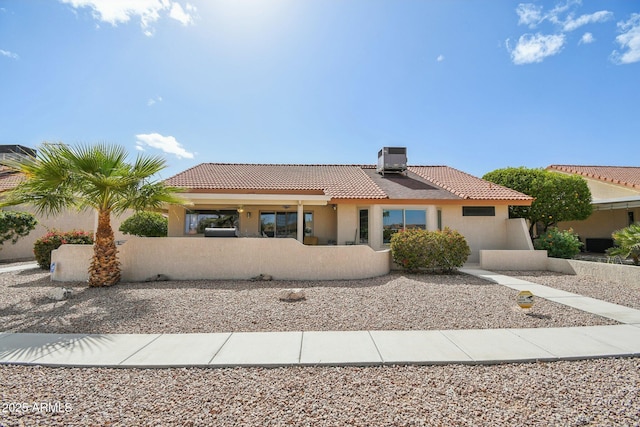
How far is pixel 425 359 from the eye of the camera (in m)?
4.41

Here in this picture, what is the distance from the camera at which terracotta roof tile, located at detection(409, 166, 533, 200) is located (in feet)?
51.9

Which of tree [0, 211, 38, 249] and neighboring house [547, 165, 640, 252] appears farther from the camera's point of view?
neighboring house [547, 165, 640, 252]

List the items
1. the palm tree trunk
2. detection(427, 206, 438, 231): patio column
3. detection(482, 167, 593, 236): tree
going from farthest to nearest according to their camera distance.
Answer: detection(482, 167, 593, 236): tree, detection(427, 206, 438, 231): patio column, the palm tree trunk

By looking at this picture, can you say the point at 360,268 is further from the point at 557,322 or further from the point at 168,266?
the point at 168,266

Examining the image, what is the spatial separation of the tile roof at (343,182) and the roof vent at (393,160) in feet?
2.73

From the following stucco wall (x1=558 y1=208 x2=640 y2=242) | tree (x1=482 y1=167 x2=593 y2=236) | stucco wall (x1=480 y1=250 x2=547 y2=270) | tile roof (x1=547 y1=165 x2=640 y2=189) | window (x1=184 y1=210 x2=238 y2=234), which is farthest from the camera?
tile roof (x1=547 y1=165 x2=640 y2=189)

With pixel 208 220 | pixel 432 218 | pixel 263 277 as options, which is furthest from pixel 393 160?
pixel 263 277

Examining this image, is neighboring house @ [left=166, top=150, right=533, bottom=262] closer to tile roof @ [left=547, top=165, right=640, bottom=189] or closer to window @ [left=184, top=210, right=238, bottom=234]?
window @ [left=184, top=210, right=238, bottom=234]

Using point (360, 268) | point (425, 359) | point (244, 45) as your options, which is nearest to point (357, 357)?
point (425, 359)

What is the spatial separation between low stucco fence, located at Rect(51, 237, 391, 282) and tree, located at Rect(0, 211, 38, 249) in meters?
8.94

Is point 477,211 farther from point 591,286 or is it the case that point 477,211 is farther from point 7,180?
point 7,180

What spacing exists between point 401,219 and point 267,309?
415 inches

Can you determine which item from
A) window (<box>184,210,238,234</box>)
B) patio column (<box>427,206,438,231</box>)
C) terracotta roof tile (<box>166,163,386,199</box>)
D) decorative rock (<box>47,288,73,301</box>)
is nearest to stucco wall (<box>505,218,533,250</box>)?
patio column (<box>427,206,438,231</box>)

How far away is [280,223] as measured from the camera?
56.4 ft
